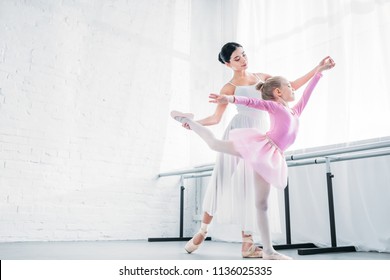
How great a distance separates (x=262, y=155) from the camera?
160 cm

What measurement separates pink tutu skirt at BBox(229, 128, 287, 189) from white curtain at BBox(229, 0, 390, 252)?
110cm

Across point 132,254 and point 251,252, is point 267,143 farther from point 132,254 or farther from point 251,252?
point 132,254

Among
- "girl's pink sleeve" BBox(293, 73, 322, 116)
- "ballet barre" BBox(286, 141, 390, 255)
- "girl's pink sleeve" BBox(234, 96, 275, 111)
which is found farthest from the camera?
"ballet barre" BBox(286, 141, 390, 255)

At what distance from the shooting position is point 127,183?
11.8 ft

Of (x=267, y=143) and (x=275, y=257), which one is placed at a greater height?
(x=267, y=143)

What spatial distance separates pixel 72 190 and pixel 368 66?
2405 millimetres

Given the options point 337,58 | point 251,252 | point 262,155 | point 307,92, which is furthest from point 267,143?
point 337,58

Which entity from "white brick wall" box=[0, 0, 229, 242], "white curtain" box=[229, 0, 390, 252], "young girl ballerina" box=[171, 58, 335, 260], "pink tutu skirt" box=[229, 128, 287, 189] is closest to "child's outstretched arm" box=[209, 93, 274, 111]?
"young girl ballerina" box=[171, 58, 335, 260]

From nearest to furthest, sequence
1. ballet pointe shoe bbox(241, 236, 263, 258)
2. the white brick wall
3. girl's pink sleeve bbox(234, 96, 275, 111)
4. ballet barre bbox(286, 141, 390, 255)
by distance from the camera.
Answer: girl's pink sleeve bbox(234, 96, 275, 111)
ballet pointe shoe bbox(241, 236, 263, 258)
ballet barre bbox(286, 141, 390, 255)
the white brick wall

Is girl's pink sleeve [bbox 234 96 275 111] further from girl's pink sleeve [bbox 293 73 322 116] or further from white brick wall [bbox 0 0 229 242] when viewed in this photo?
white brick wall [bbox 0 0 229 242]

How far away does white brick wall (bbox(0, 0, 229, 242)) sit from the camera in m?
3.05

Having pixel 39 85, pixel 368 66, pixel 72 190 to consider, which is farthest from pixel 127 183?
pixel 368 66

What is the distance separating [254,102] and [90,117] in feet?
7.20
